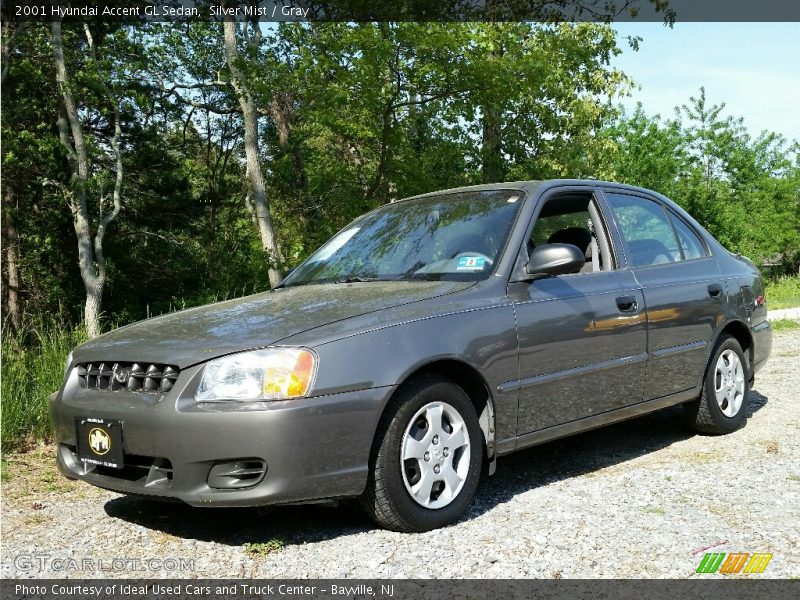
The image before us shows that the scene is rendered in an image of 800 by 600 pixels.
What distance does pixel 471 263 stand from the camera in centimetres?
462

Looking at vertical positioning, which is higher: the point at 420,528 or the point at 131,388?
the point at 131,388

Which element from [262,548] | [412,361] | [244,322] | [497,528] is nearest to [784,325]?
[497,528]

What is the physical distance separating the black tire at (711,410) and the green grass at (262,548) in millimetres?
3380

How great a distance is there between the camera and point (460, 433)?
4156mm

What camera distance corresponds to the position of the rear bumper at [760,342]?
6.45 m

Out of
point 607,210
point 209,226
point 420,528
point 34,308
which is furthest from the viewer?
point 209,226

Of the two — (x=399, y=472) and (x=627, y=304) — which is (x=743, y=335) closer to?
(x=627, y=304)

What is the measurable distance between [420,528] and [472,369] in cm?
80

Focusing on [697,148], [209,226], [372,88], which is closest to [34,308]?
[209,226]

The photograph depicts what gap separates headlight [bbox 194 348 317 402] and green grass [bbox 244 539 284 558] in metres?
0.73

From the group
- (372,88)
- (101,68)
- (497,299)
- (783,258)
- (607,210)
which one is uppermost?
(101,68)

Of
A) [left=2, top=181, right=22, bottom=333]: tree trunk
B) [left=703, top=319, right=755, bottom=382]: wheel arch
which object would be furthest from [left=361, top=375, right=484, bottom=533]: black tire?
[left=2, top=181, right=22, bottom=333]: tree trunk

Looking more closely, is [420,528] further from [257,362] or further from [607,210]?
[607,210]

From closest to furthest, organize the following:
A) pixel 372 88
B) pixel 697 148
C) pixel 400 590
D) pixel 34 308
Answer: pixel 400 590 → pixel 372 88 → pixel 34 308 → pixel 697 148
